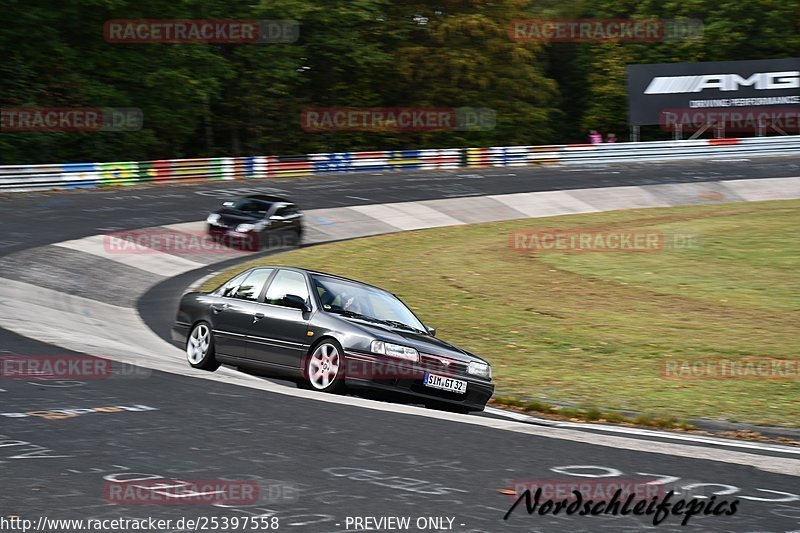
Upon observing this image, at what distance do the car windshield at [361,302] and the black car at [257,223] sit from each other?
1516 cm

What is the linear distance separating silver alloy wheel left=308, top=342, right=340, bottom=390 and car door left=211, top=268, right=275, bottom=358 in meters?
1.09

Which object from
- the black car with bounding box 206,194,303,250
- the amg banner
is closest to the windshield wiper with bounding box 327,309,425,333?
the black car with bounding box 206,194,303,250

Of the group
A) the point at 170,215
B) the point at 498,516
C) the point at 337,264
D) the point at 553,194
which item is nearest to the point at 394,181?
the point at 553,194

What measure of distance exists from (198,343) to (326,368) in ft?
7.65

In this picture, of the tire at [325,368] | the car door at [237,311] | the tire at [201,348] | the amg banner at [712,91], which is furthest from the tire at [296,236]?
the amg banner at [712,91]

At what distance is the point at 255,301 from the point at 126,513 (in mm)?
5773

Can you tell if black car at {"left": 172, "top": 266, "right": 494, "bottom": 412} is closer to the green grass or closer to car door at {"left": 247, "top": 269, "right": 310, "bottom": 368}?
car door at {"left": 247, "top": 269, "right": 310, "bottom": 368}

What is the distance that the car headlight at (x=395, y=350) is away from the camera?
958cm

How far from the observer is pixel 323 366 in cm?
992

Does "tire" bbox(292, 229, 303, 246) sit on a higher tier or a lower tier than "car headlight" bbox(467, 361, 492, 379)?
lower

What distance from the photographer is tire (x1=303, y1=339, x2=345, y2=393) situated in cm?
971

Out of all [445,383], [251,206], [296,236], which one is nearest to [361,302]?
[445,383]

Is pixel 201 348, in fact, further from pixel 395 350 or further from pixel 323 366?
pixel 395 350

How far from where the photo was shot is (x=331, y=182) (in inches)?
1556
